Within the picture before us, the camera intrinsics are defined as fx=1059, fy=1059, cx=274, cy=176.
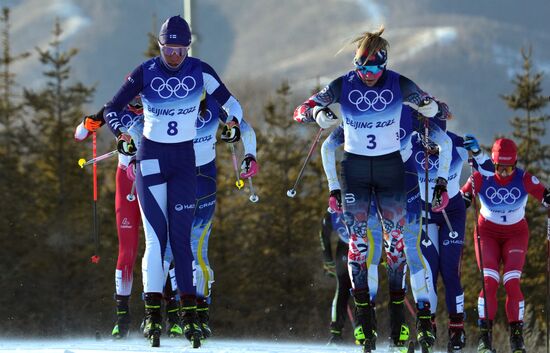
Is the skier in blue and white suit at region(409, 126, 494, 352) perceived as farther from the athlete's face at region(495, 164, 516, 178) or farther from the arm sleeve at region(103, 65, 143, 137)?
the arm sleeve at region(103, 65, 143, 137)

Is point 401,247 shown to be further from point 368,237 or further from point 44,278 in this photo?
point 44,278

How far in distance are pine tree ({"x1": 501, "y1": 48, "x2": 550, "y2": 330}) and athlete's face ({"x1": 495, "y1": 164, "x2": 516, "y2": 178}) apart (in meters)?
26.8

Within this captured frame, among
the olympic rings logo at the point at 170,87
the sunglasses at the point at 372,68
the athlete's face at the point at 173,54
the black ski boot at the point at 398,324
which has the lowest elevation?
the black ski boot at the point at 398,324

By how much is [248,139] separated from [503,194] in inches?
133

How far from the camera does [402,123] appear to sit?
10.6 metres

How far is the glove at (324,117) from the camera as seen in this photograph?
345 inches

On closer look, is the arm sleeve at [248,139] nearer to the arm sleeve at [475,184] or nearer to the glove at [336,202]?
the glove at [336,202]

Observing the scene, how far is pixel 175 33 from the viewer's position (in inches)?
340

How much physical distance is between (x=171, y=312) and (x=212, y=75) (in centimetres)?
284

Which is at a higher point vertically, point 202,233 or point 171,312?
point 202,233

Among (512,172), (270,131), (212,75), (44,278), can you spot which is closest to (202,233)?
(212,75)

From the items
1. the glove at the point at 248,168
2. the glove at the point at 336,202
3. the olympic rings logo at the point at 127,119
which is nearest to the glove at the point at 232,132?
the glove at the point at 248,168

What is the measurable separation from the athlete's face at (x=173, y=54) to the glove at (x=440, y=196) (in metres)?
2.61

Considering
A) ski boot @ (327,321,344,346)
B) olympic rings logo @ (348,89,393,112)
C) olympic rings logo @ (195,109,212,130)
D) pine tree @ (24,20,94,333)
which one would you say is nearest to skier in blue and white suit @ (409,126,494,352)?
olympic rings logo @ (348,89,393,112)
